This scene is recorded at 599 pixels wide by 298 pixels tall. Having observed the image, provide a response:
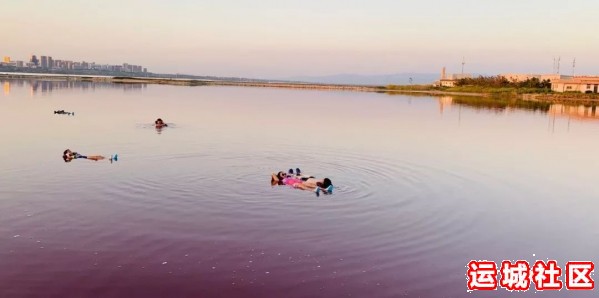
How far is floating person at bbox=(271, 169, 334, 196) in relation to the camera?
2128 cm

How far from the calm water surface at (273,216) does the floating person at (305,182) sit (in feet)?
1.93

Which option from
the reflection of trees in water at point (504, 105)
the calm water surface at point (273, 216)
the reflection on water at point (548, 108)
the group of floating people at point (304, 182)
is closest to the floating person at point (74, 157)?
the calm water surface at point (273, 216)

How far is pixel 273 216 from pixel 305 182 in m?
4.41

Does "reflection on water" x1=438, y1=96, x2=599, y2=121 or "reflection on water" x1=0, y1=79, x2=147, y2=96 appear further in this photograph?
"reflection on water" x1=0, y1=79, x2=147, y2=96

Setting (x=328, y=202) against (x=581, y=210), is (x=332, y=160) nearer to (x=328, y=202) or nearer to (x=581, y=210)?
(x=328, y=202)

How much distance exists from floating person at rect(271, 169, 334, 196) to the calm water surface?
1.93ft

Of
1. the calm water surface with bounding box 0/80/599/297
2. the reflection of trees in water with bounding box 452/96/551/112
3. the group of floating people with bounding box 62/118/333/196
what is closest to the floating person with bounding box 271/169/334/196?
the group of floating people with bounding box 62/118/333/196

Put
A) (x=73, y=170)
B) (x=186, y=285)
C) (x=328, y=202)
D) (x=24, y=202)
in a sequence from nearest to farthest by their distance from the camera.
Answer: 1. (x=186, y=285)
2. (x=24, y=202)
3. (x=328, y=202)
4. (x=73, y=170)

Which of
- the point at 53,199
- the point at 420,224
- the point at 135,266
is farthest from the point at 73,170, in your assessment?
the point at 420,224

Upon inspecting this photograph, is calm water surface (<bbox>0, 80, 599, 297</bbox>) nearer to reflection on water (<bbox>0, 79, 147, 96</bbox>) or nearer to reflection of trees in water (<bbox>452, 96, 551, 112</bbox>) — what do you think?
reflection of trees in water (<bbox>452, 96, 551, 112</bbox>)

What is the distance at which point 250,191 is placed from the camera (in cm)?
2114

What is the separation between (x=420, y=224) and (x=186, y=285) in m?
8.86

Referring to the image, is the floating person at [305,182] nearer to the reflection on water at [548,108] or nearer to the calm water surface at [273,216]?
the calm water surface at [273,216]

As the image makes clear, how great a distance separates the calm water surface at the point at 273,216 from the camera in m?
12.2
